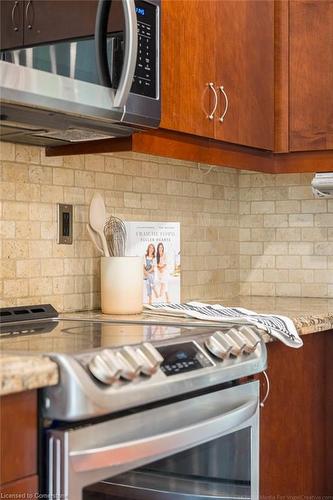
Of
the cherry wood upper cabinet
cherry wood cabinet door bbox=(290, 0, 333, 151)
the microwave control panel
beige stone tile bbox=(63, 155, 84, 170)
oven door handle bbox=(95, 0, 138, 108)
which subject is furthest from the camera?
cherry wood cabinet door bbox=(290, 0, 333, 151)

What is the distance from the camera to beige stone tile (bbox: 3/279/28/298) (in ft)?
7.07

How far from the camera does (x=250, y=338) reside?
1.92 metres

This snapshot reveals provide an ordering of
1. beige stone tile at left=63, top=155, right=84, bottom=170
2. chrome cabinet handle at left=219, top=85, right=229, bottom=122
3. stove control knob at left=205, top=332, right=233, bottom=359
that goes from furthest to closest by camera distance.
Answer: chrome cabinet handle at left=219, top=85, right=229, bottom=122 < beige stone tile at left=63, top=155, right=84, bottom=170 < stove control knob at left=205, top=332, right=233, bottom=359

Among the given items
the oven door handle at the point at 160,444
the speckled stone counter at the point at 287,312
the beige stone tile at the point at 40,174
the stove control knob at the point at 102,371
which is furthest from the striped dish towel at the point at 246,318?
the stove control knob at the point at 102,371

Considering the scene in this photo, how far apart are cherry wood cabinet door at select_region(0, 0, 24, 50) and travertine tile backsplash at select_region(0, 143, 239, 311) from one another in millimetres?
366

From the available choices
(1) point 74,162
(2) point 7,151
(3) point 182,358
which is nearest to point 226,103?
(1) point 74,162

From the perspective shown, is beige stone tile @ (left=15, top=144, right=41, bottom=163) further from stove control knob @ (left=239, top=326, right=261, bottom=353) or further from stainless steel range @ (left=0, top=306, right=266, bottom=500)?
stove control knob @ (left=239, top=326, right=261, bottom=353)

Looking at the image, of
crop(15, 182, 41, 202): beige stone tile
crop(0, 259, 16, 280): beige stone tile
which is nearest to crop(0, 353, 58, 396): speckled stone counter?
crop(0, 259, 16, 280): beige stone tile

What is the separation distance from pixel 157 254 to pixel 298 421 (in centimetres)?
65

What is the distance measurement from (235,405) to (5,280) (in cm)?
69

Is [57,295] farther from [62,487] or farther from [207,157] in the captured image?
[62,487]

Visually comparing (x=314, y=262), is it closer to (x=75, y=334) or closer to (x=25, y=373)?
(x=75, y=334)

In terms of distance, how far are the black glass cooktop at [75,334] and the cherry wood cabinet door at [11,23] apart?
641 mm

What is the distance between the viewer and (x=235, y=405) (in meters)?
1.86
